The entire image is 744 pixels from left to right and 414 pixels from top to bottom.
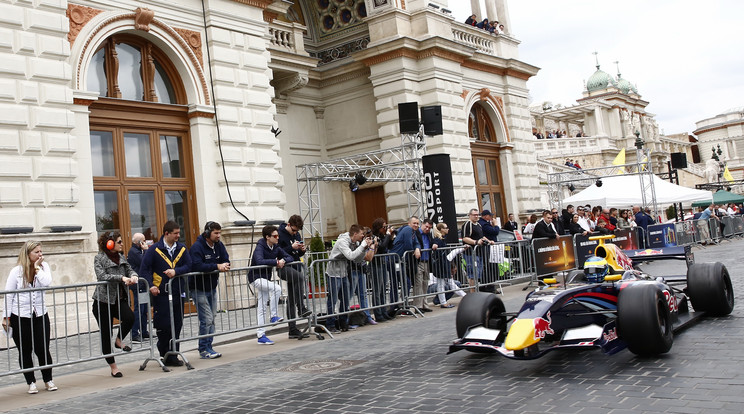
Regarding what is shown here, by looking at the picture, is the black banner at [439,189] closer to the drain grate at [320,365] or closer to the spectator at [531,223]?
the spectator at [531,223]

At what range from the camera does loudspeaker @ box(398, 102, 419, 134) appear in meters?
18.2

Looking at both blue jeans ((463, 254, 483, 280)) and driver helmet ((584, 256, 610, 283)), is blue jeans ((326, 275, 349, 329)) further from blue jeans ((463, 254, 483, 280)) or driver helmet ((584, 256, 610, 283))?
driver helmet ((584, 256, 610, 283))

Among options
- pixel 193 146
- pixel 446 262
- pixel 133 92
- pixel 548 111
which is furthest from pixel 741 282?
pixel 548 111

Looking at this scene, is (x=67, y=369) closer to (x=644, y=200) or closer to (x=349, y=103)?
(x=349, y=103)

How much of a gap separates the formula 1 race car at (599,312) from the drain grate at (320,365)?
1.47 m

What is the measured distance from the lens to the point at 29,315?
797cm

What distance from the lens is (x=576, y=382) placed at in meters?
6.35

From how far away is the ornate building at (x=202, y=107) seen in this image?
12609 millimetres

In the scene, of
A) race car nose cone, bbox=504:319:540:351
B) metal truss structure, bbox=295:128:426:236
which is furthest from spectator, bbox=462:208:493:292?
race car nose cone, bbox=504:319:540:351

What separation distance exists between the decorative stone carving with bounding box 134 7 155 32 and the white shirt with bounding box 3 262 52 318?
26.6ft

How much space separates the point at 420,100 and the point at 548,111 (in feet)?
187

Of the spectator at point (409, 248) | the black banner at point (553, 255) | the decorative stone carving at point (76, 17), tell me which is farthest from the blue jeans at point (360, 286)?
the decorative stone carving at point (76, 17)

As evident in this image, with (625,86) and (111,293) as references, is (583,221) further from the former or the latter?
(625,86)

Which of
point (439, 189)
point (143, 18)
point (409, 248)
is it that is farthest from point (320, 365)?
point (439, 189)
